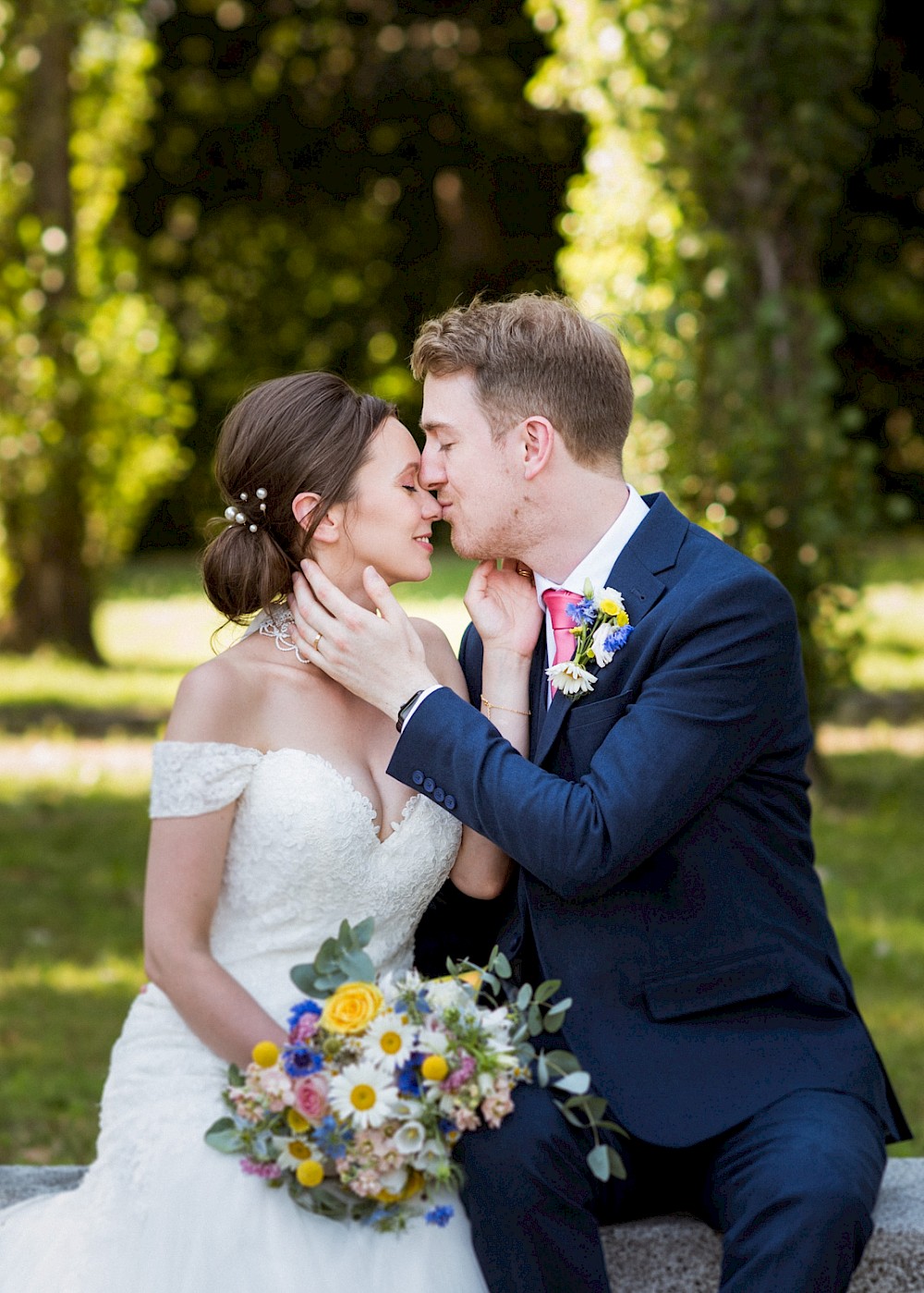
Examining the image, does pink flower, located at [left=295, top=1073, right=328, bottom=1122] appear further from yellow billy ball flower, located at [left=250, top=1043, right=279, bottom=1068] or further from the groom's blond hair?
the groom's blond hair

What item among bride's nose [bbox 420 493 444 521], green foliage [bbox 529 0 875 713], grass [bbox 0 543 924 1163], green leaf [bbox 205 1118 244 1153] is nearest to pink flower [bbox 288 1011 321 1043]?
green leaf [bbox 205 1118 244 1153]

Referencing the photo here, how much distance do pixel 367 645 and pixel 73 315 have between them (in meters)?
8.86

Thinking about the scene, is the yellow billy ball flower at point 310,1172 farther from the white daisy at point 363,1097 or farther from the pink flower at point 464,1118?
the pink flower at point 464,1118

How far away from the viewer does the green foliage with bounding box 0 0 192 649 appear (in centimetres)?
1087

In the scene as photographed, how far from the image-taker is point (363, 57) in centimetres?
2139

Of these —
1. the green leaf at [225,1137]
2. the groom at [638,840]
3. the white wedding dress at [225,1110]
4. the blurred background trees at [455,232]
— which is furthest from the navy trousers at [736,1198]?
the blurred background trees at [455,232]

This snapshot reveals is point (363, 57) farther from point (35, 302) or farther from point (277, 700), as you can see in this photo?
point (277, 700)

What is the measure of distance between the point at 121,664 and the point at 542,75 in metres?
6.23

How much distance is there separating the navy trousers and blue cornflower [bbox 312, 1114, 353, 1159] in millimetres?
211

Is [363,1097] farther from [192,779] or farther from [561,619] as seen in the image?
[561,619]

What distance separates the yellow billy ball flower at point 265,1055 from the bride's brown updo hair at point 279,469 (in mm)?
935

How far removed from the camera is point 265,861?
2.81 m

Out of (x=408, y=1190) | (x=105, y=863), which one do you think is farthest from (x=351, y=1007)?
(x=105, y=863)

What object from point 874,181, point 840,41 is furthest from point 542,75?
point 874,181
